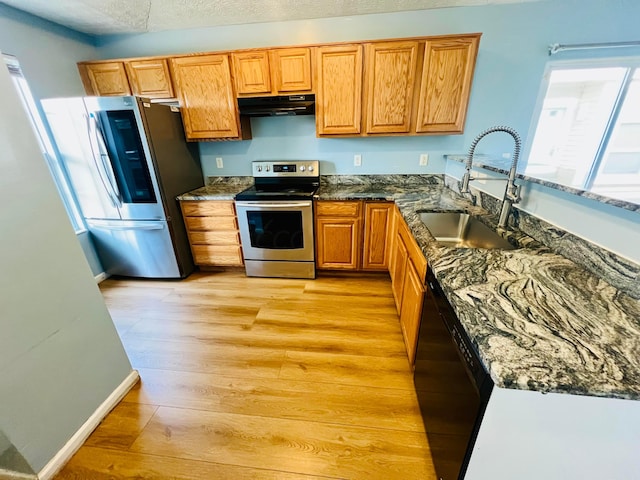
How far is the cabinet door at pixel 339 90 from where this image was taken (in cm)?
222

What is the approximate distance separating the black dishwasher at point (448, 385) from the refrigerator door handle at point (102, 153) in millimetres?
2864

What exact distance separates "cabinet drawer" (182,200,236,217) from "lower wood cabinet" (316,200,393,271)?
0.94 metres

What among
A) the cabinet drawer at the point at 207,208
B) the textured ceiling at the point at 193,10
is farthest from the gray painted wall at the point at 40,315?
the textured ceiling at the point at 193,10

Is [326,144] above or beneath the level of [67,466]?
above

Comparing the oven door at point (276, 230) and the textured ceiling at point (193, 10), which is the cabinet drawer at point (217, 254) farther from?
the textured ceiling at point (193, 10)

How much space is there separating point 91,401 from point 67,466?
27 centimetres

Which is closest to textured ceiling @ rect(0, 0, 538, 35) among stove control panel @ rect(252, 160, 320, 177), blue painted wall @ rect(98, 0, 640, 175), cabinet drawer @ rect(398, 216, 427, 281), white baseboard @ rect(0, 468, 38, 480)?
blue painted wall @ rect(98, 0, 640, 175)

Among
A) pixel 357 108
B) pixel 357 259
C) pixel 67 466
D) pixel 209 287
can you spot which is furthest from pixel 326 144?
pixel 67 466

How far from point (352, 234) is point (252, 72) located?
5.84 feet

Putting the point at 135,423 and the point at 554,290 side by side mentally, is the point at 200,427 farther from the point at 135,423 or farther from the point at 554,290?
the point at 554,290

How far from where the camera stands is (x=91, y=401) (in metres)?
1.38

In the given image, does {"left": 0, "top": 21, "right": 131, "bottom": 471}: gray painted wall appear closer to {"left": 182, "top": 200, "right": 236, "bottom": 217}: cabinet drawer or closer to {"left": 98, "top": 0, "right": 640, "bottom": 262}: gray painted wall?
{"left": 182, "top": 200, "right": 236, "bottom": 217}: cabinet drawer

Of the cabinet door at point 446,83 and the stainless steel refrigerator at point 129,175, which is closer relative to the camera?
the cabinet door at point 446,83

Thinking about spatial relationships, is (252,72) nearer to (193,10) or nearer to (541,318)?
(193,10)
